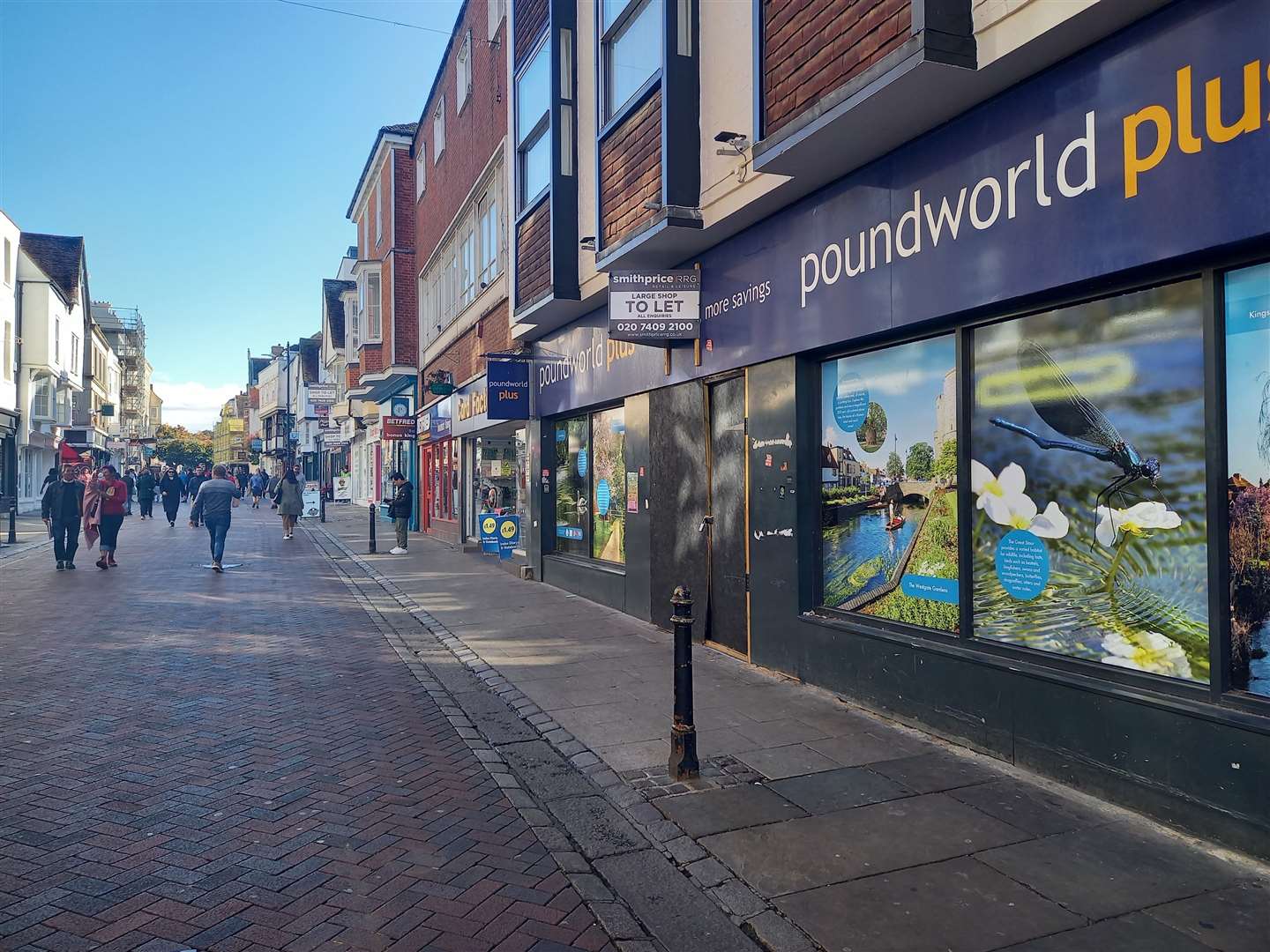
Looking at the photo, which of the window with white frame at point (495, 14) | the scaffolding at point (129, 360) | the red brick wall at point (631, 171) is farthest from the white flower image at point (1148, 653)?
the scaffolding at point (129, 360)

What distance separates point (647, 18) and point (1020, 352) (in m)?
5.69

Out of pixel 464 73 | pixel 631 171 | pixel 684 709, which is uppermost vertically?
Answer: pixel 464 73

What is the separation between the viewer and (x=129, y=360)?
245 ft

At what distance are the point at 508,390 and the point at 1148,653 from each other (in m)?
10.4

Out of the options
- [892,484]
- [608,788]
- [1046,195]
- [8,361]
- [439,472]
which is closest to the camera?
A: [1046,195]

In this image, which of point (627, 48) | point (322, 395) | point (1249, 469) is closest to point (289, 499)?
point (627, 48)

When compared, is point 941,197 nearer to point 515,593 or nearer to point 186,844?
point 186,844

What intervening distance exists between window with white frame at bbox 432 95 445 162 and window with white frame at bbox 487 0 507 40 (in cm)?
495

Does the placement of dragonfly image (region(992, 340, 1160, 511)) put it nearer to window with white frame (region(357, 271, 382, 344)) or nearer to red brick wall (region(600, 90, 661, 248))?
red brick wall (region(600, 90, 661, 248))

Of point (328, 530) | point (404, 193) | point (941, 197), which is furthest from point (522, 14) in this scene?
point (328, 530)

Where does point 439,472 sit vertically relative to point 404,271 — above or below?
below

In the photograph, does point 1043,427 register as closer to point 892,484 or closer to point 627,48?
point 892,484

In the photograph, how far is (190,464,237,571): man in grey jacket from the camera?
1523cm

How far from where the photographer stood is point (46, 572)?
594 inches
